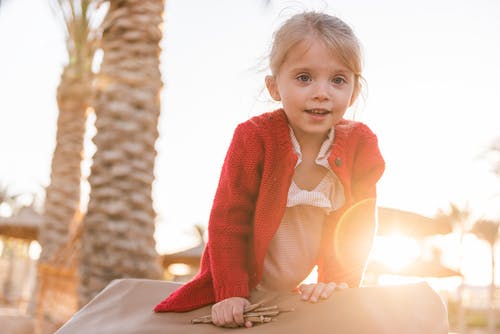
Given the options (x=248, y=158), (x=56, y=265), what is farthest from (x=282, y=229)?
(x=56, y=265)

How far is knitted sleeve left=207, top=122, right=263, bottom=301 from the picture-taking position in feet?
5.72

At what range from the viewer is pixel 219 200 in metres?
1.82

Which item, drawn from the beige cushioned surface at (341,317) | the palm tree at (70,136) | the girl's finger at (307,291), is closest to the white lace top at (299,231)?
the beige cushioned surface at (341,317)

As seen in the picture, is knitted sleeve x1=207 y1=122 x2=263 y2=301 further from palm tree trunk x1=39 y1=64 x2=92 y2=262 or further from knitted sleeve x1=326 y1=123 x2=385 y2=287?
palm tree trunk x1=39 y1=64 x2=92 y2=262

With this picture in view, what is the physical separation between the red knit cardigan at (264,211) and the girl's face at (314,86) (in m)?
0.08

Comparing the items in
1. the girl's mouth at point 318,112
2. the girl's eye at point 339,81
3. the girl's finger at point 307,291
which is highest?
the girl's eye at point 339,81

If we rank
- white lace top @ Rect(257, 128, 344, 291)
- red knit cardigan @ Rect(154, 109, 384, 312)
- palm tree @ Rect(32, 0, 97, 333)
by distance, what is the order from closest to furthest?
red knit cardigan @ Rect(154, 109, 384, 312), white lace top @ Rect(257, 128, 344, 291), palm tree @ Rect(32, 0, 97, 333)

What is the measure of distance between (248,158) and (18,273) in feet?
129

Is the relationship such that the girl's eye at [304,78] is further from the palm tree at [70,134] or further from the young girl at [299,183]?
the palm tree at [70,134]

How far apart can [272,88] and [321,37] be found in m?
0.30

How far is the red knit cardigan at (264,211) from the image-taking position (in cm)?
173

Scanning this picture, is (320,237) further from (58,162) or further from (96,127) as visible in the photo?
(58,162)

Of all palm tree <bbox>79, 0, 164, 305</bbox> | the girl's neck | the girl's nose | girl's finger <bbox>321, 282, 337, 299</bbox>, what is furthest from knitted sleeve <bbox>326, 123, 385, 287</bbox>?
palm tree <bbox>79, 0, 164, 305</bbox>

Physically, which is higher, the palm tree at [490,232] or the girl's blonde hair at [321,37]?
the girl's blonde hair at [321,37]
